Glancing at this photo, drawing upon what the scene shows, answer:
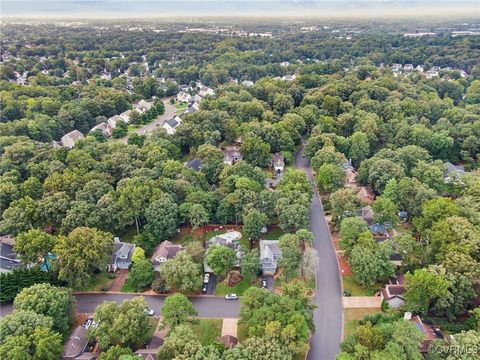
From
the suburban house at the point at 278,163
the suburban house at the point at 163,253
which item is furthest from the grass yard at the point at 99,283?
the suburban house at the point at 278,163

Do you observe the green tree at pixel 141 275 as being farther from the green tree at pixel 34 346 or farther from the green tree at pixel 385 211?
the green tree at pixel 385 211

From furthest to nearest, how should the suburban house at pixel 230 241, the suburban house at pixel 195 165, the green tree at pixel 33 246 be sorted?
the suburban house at pixel 195 165 → the suburban house at pixel 230 241 → the green tree at pixel 33 246

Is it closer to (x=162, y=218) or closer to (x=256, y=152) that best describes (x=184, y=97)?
(x=256, y=152)

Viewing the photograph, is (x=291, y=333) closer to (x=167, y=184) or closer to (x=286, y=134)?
(x=167, y=184)

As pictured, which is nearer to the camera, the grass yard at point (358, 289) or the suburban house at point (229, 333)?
the suburban house at point (229, 333)

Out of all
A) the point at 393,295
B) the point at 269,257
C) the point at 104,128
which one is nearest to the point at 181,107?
the point at 104,128

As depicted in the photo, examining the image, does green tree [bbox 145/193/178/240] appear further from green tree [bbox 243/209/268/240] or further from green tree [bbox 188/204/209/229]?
green tree [bbox 243/209/268/240]
